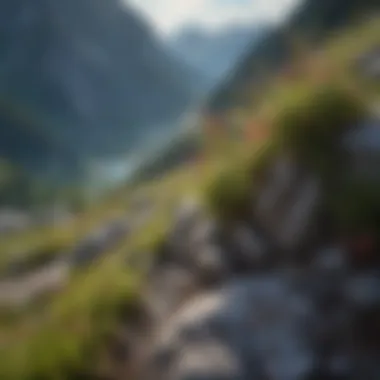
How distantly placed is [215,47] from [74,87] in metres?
1.20

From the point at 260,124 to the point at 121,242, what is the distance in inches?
51.9

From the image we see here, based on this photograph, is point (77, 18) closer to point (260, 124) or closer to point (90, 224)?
point (90, 224)

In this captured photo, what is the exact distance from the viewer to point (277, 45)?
3312 mm

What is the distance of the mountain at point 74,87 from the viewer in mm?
4047

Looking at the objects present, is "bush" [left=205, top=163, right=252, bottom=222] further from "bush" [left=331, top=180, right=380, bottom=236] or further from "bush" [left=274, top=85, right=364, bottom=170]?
"bush" [left=331, top=180, right=380, bottom=236]

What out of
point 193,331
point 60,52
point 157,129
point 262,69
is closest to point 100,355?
point 193,331

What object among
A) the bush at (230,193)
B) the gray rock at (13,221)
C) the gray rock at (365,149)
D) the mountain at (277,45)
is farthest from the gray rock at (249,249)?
the gray rock at (13,221)

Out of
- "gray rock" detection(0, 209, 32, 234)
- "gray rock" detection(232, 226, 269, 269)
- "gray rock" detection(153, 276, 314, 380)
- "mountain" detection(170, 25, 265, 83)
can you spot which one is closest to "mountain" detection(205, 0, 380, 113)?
"mountain" detection(170, 25, 265, 83)

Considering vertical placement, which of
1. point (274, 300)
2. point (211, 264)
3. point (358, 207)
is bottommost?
point (274, 300)

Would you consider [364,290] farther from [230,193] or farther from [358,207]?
[230,193]

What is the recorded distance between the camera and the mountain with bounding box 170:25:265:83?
3.54 m

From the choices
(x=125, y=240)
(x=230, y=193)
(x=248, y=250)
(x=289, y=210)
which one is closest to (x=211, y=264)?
(x=248, y=250)

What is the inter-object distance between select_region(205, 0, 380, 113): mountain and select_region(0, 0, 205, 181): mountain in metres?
0.59

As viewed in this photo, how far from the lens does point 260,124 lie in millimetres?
2844
